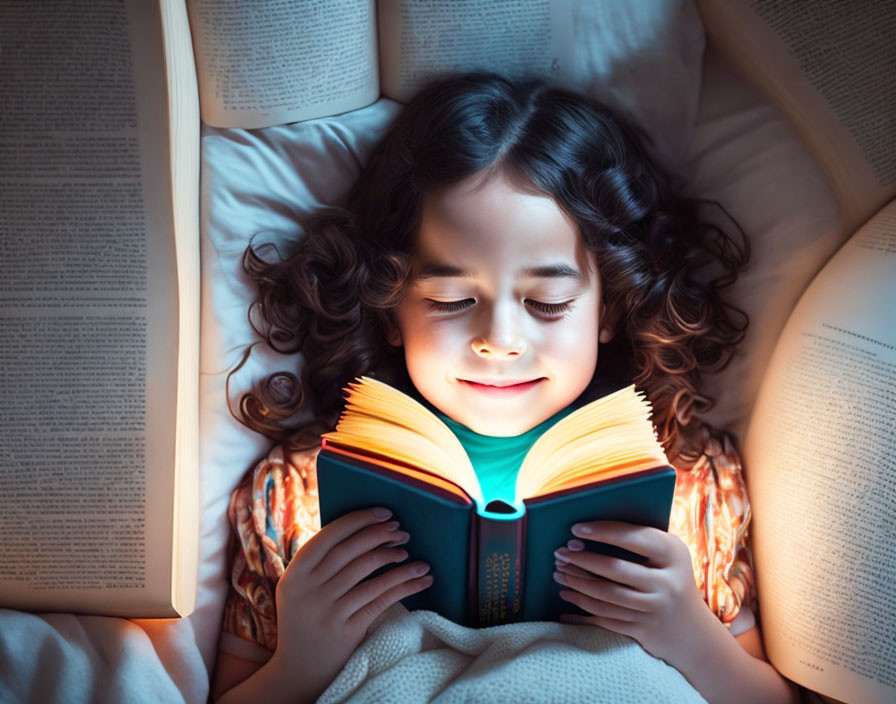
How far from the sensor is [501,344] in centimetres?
105

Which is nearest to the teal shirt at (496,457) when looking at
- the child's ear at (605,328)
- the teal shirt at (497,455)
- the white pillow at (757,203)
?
the teal shirt at (497,455)

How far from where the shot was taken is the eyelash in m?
1.10

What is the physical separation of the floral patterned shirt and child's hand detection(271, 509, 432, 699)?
0.28ft

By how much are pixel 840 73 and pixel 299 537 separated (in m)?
0.93

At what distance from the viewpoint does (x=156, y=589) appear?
1088 mm

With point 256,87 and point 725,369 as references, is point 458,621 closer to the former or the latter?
point 725,369

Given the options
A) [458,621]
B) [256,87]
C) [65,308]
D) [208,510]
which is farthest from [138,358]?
[458,621]

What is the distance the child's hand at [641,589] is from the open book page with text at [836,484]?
142 mm

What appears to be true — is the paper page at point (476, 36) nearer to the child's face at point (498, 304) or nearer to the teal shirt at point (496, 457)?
the child's face at point (498, 304)

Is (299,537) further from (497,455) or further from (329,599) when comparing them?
(497,455)

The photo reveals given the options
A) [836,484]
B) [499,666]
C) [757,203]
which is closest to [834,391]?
[836,484]

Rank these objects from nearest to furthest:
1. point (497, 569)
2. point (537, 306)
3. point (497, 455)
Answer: point (497, 569)
point (537, 306)
point (497, 455)

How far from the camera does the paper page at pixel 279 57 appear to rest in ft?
3.87

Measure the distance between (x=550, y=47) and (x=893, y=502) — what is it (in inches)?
29.0
